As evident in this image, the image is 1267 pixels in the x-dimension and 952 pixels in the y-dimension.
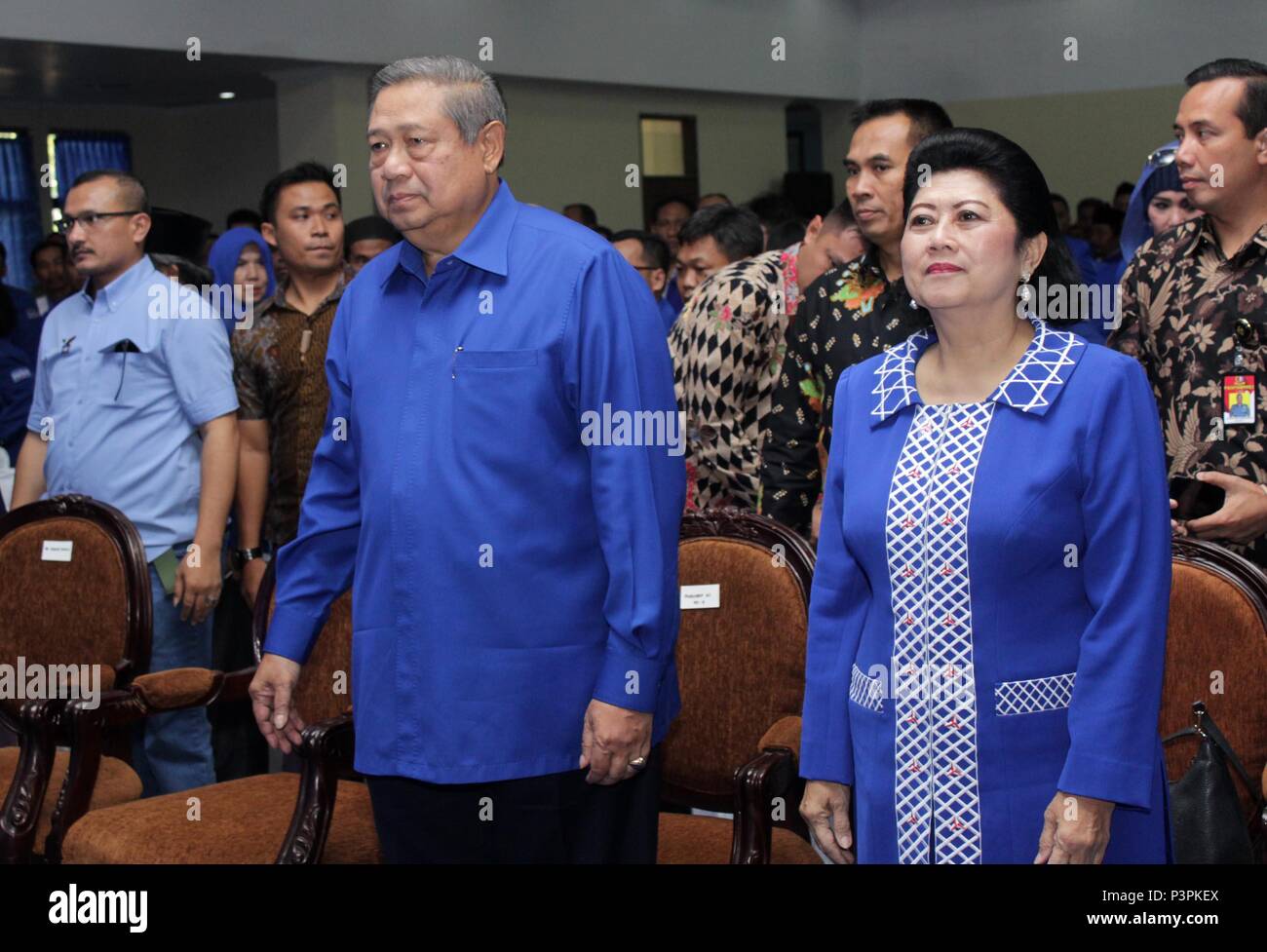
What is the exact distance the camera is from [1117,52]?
12.1 m

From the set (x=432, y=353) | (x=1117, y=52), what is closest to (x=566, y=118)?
(x=1117, y=52)

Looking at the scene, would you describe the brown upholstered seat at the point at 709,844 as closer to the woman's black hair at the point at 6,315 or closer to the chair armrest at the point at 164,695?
the chair armrest at the point at 164,695

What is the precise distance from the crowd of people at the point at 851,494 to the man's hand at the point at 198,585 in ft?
3.84

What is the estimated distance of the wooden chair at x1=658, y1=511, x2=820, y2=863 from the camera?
257 cm

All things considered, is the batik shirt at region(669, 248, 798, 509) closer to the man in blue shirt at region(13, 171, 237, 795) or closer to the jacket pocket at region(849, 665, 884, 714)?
the man in blue shirt at region(13, 171, 237, 795)

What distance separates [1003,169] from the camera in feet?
5.75

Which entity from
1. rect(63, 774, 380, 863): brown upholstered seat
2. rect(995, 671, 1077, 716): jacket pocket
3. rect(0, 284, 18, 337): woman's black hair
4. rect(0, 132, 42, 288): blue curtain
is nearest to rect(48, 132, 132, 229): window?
rect(0, 132, 42, 288): blue curtain

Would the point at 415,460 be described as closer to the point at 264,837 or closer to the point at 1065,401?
the point at 1065,401

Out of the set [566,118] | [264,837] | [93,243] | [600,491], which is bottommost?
[264,837]

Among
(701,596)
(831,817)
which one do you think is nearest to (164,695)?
(701,596)

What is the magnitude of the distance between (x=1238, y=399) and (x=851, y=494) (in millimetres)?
1106

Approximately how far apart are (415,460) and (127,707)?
1315 mm

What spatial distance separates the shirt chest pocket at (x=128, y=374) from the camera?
137 inches
